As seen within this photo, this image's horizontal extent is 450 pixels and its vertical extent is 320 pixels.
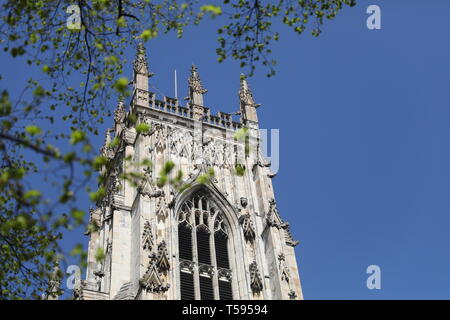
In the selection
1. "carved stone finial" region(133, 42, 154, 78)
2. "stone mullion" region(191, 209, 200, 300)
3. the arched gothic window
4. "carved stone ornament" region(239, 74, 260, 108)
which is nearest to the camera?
"stone mullion" region(191, 209, 200, 300)

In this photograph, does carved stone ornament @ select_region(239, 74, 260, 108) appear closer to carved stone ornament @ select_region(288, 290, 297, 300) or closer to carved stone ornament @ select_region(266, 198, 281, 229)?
carved stone ornament @ select_region(266, 198, 281, 229)

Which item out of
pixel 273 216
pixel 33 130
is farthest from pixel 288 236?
pixel 33 130

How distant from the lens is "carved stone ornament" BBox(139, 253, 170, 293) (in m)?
23.7

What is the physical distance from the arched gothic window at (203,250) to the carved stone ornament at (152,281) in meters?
2.25

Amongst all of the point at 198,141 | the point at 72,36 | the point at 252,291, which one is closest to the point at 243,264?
the point at 252,291

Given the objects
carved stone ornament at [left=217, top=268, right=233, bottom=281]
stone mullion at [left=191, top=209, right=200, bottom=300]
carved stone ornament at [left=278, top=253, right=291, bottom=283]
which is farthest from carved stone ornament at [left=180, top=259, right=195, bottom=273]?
carved stone ornament at [left=278, top=253, right=291, bottom=283]

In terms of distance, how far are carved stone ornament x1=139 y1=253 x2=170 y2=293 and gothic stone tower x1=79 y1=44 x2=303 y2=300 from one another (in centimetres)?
4

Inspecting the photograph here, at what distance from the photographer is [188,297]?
1032 inches

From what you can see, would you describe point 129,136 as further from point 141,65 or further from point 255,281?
point 255,281

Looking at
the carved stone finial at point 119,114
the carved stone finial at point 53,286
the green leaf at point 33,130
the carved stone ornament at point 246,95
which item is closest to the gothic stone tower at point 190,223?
the carved stone ornament at point 246,95

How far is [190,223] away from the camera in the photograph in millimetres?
29297

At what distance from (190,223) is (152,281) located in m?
5.76

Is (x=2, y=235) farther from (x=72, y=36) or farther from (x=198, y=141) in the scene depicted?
(x=198, y=141)
